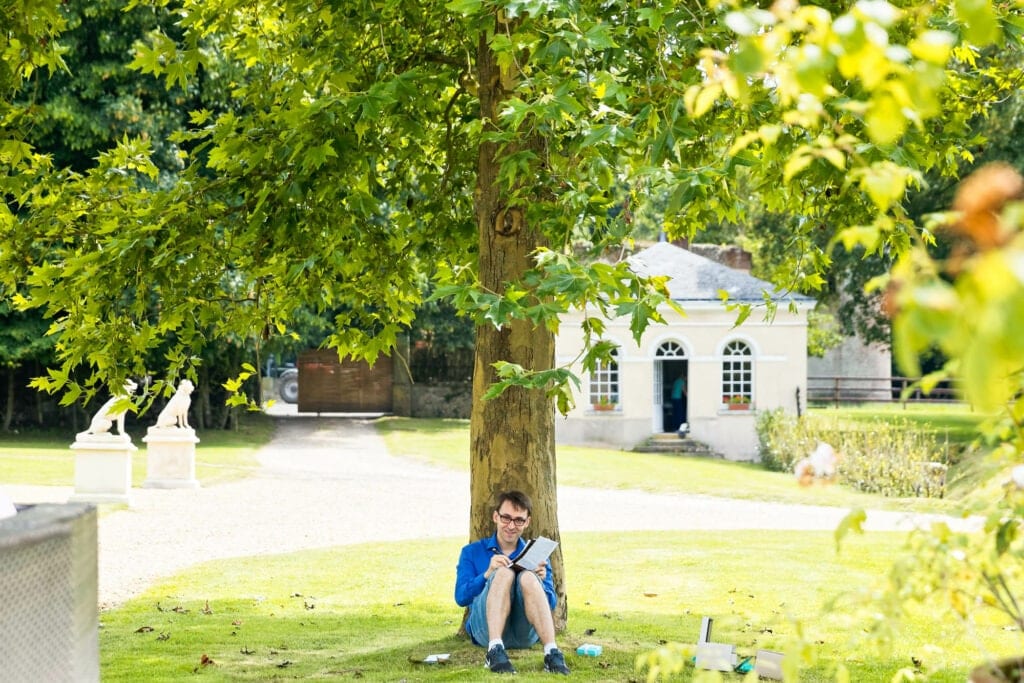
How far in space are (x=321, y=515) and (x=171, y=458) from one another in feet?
11.9

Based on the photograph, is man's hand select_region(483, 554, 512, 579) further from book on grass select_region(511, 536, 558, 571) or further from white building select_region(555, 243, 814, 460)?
white building select_region(555, 243, 814, 460)

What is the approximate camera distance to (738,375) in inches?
1201

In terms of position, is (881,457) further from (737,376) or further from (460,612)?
(460,612)

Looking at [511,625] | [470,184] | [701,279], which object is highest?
[701,279]

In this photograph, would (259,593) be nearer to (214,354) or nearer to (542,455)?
(542,455)

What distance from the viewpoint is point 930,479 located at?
22000 millimetres

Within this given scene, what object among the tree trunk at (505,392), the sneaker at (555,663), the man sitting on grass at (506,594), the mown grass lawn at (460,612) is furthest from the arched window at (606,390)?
the sneaker at (555,663)

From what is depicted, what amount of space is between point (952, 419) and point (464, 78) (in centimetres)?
3071

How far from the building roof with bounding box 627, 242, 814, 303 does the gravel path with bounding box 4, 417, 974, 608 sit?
9.26 metres

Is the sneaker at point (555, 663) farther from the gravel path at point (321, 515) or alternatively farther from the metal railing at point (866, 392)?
the metal railing at point (866, 392)

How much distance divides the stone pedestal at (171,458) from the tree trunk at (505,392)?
12615mm

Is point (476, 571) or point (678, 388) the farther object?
point (678, 388)

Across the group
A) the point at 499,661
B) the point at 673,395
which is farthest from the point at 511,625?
the point at 673,395

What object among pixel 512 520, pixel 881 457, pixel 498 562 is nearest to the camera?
pixel 498 562
